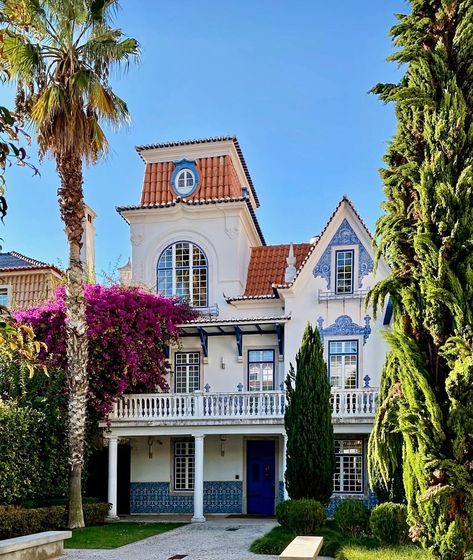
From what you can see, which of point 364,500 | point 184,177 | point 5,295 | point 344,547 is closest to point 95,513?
point 364,500

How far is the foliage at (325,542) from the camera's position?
1423cm

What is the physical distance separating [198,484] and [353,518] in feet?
24.9

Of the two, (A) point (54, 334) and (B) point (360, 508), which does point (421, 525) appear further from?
(A) point (54, 334)

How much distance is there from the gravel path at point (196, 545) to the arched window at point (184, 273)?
8.35 metres

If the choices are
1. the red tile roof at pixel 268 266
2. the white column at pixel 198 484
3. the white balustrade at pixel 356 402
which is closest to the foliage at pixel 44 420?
the white column at pixel 198 484

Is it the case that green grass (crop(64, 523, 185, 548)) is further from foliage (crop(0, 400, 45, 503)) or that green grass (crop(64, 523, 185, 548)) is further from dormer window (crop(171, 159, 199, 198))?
dormer window (crop(171, 159, 199, 198))

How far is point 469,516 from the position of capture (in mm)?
8109

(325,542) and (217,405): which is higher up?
(217,405)

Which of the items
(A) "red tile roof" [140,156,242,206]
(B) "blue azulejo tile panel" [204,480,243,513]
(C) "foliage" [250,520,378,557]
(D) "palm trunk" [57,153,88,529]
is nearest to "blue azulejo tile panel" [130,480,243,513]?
(B) "blue azulejo tile panel" [204,480,243,513]

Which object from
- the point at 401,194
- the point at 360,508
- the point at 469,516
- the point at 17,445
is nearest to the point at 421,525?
the point at 469,516

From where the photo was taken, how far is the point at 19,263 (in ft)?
102

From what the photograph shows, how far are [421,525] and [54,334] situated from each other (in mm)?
15233

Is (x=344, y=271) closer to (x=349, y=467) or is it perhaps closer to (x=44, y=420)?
(x=349, y=467)

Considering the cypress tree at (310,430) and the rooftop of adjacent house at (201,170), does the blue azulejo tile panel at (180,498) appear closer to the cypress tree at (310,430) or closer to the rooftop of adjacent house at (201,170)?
the cypress tree at (310,430)
